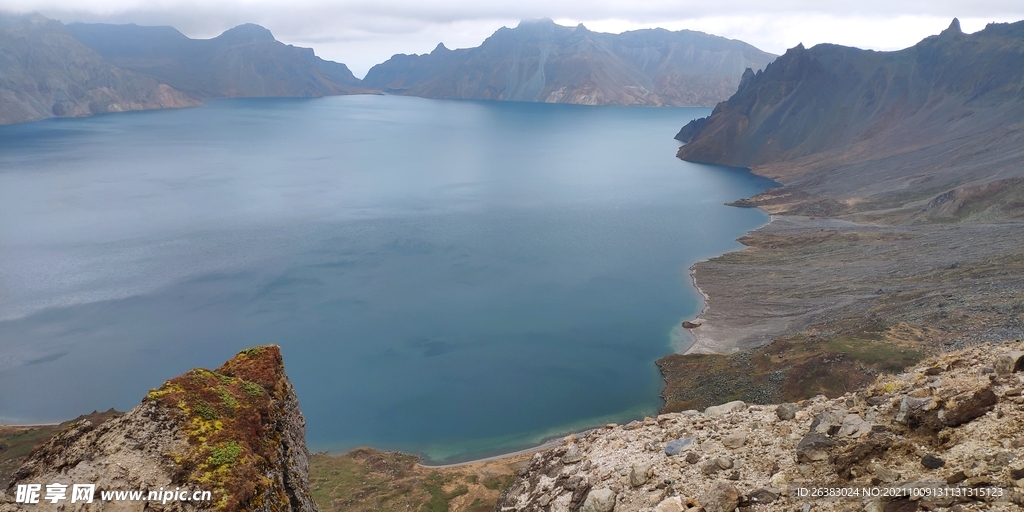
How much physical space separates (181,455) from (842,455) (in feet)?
50.6

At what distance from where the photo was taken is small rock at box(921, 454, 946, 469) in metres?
12.5

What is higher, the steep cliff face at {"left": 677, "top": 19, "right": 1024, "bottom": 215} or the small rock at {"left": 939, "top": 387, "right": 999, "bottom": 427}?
the steep cliff face at {"left": 677, "top": 19, "right": 1024, "bottom": 215}

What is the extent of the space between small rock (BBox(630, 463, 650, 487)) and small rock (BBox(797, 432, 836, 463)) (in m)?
4.44

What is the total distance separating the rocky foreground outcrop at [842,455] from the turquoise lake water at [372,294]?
28.4m

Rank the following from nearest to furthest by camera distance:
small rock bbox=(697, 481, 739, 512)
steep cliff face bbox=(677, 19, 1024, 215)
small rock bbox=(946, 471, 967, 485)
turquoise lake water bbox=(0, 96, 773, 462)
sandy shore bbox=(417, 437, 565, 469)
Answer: small rock bbox=(946, 471, 967, 485), small rock bbox=(697, 481, 739, 512), sandy shore bbox=(417, 437, 565, 469), turquoise lake water bbox=(0, 96, 773, 462), steep cliff face bbox=(677, 19, 1024, 215)

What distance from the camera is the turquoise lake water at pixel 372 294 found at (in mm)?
54031

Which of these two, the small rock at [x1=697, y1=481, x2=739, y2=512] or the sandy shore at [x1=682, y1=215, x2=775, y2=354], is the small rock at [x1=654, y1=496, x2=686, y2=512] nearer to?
the small rock at [x1=697, y1=481, x2=739, y2=512]

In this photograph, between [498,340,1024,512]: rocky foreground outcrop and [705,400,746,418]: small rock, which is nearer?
[498,340,1024,512]: rocky foreground outcrop

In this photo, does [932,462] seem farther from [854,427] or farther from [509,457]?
[509,457]

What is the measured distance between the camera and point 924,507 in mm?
11141

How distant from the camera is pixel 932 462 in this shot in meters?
12.6

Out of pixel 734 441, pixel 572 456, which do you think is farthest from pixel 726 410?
pixel 572 456

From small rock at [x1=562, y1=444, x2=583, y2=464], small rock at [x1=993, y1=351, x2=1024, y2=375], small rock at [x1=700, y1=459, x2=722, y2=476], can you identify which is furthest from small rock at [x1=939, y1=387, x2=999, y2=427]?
small rock at [x1=562, y1=444, x2=583, y2=464]

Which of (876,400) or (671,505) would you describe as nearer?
(671,505)
